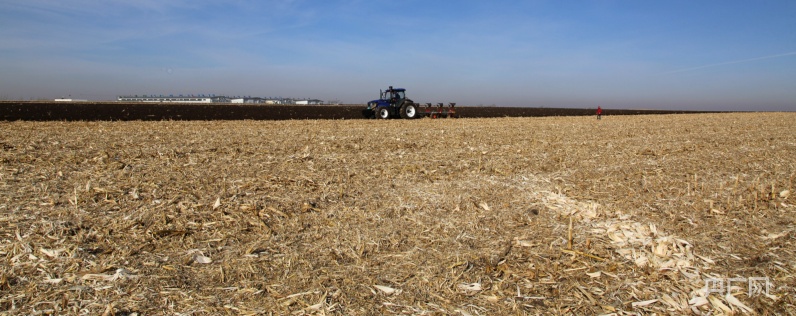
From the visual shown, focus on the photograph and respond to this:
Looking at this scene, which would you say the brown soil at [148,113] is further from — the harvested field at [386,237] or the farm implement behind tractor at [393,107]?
the harvested field at [386,237]

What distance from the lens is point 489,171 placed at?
8.92 m

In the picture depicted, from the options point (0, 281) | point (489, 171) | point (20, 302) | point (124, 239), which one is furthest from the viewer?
point (489, 171)

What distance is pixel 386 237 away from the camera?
5.25 metres

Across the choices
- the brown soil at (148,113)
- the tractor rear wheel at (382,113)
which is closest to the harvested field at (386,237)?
the brown soil at (148,113)

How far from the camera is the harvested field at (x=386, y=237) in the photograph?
12.8 feet

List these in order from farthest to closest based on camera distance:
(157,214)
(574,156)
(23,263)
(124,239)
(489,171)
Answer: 1. (574,156)
2. (489,171)
3. (157,214)
4. (124,239)
5. (23,263)

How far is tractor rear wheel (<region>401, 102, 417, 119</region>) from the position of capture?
3020cm

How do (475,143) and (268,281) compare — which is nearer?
(268,281)

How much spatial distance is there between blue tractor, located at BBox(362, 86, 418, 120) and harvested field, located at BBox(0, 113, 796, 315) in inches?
807

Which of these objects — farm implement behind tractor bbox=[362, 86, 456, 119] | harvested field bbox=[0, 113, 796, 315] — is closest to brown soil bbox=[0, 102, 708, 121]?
farm implement behind tractor bbox=[362, 86, 456, 119]

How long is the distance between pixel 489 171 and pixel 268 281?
5.62 metres

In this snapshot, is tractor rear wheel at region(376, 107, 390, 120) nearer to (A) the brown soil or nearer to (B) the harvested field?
(A) the brown soil

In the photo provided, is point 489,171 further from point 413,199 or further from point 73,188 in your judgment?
point 73,188

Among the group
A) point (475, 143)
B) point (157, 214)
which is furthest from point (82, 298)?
point (475, 143)
